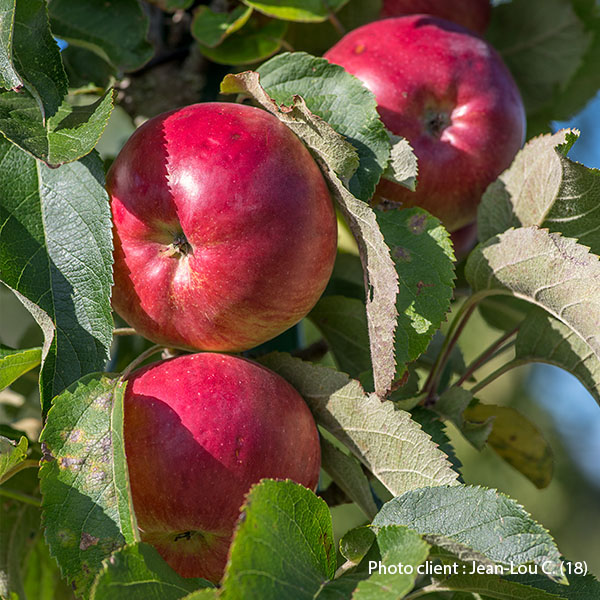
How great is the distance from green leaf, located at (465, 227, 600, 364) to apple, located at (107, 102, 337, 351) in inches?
7.3

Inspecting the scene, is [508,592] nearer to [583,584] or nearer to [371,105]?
[583,584]

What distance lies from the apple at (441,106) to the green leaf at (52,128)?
32 cm

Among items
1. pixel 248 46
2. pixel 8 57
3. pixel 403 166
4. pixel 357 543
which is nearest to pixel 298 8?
pixel 248 46

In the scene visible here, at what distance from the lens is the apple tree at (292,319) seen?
0.56m

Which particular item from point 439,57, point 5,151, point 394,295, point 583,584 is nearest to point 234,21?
point 439,57

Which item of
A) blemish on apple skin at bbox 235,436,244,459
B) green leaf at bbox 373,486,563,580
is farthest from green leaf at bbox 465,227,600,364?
blemish on apple skin at bbox 235,436,244,459

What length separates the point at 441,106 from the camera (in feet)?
2.81

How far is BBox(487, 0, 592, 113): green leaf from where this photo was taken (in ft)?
3.54

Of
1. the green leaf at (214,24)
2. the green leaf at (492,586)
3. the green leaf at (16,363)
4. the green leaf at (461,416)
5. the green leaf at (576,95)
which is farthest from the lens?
the green leaf at (576,95)

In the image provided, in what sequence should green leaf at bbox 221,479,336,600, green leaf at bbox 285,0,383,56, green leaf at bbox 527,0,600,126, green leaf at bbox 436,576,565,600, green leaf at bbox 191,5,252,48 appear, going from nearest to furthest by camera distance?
green leaf at bbox 221,479,336,600, green leaf at bbox 436,576,565,600, green leaf at bbox 191,5,252,48, green leaf at bbox 285,0,383,56, green leaf at bbox 527,0,600,126

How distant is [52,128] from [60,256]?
0.12 meters

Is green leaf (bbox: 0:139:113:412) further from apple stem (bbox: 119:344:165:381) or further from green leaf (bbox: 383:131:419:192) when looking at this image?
green leaf (bbox: 383:131:419:192)

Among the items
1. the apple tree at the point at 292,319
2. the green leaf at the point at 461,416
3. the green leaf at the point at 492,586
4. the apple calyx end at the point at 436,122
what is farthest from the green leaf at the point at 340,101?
the green leaf at the point at 492,586

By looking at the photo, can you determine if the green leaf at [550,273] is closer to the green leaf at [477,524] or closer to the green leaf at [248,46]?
the green leaf at [477,524]
